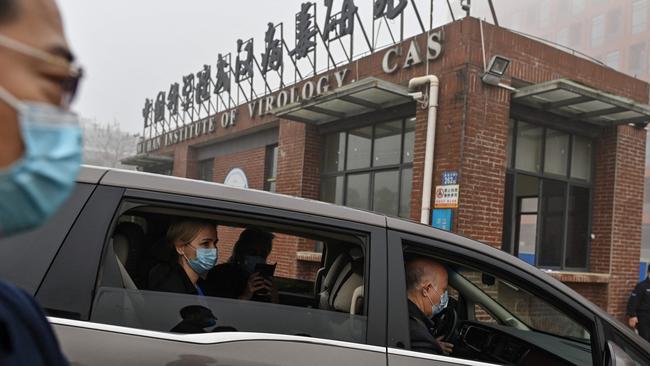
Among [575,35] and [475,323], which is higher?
[575,35]

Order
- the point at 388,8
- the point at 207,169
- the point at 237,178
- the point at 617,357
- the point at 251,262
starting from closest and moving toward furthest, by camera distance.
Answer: the point at 617,357
the point at 251,262
the point at 388,8
the point at 237,178
the point at 207,169

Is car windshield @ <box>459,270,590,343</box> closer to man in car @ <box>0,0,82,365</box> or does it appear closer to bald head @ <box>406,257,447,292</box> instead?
bald head @ <box>406,257,447,292</box>

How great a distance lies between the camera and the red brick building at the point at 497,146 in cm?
661

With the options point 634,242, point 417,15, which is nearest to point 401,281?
point 417,15

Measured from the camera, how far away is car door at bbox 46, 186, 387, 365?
1647 millimetres

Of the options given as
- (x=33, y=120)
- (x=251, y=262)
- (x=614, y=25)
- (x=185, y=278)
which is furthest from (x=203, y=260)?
(x=614, y=25)

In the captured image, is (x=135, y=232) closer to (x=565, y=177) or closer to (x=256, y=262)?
(x=256, y=262)

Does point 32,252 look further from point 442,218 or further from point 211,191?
point 442,218

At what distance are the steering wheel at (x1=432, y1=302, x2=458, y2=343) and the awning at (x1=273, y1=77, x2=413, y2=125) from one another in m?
4.06

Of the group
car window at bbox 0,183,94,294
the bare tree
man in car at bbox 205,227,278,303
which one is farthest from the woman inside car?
the bare tree

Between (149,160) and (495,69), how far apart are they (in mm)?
12190

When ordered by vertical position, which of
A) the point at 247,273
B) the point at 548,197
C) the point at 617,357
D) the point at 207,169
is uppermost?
the point at 207,169

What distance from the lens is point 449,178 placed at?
21.5 ft

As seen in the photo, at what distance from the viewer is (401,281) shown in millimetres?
1966
